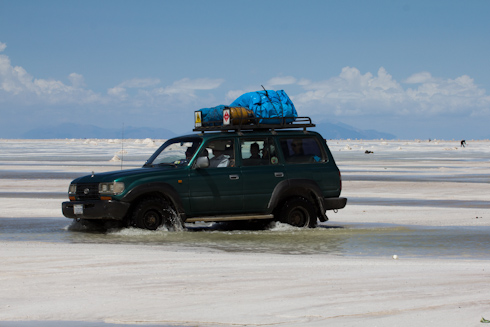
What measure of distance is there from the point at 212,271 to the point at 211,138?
4643 mm

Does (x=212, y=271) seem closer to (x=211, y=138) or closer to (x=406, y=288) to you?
(x=406, y=288)

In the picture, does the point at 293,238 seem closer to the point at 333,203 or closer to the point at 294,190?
the point at 294,190

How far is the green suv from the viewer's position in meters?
13.1

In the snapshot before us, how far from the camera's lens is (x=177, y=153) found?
13.8 metres

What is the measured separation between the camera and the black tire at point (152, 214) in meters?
13.1

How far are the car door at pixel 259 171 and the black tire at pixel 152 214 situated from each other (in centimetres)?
138

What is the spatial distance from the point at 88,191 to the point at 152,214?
1.14m

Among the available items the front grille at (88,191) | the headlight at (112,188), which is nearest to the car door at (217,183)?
the headlight at (112,188)

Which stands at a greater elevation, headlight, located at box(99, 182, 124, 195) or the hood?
the hood

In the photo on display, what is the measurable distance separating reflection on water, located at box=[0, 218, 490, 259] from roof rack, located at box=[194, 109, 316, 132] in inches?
69.8

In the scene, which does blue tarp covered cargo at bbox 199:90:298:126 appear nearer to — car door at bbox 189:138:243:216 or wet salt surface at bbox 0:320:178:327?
car door at bbox 189:138:243:216

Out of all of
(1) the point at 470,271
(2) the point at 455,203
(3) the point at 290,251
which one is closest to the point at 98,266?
(3) the point at 290,251

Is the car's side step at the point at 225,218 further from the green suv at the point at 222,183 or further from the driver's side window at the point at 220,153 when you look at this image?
the driver's side window at the point at 220,153

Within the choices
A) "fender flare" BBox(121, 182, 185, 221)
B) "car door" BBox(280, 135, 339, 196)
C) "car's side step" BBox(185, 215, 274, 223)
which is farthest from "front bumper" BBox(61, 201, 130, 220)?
"car door" BBox(280, 135, 339, 196)
